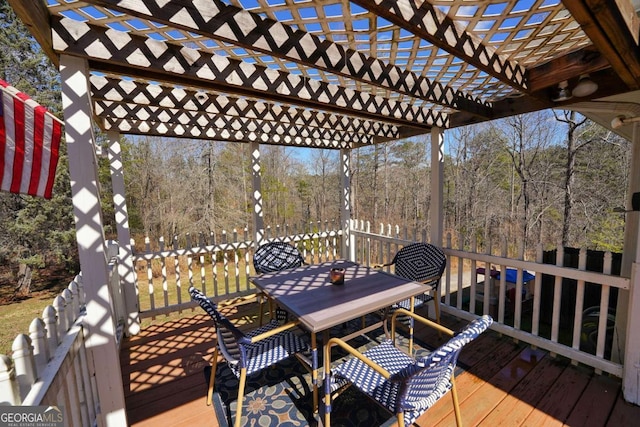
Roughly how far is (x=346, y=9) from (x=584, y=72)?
1.84 metres

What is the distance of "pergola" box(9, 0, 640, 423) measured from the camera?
1266 mm

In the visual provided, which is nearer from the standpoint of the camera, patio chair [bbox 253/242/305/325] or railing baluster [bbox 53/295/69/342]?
railing baluster [bbox 53/295/69/342]

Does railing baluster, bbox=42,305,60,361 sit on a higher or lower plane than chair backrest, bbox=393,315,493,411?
higher

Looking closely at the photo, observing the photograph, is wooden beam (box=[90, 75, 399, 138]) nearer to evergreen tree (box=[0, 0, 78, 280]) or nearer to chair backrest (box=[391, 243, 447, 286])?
chair backrest (box=[391, 243, 447, 286])

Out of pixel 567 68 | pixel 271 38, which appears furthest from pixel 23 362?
pixel 567 68

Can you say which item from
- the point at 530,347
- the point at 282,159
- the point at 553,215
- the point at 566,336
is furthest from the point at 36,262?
the point at 553,215

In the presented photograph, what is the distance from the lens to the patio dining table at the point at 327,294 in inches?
69.9

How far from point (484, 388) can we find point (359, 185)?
12368 millimetres

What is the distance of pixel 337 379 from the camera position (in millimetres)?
1729

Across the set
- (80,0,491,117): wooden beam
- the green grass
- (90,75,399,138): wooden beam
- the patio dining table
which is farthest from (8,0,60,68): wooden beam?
the green grass

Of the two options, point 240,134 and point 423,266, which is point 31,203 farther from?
point 423,266

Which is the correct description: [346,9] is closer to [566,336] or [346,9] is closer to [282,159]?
[566,336]

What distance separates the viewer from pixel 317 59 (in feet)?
5.24

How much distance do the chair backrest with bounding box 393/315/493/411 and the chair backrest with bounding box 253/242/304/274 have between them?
2.13m
